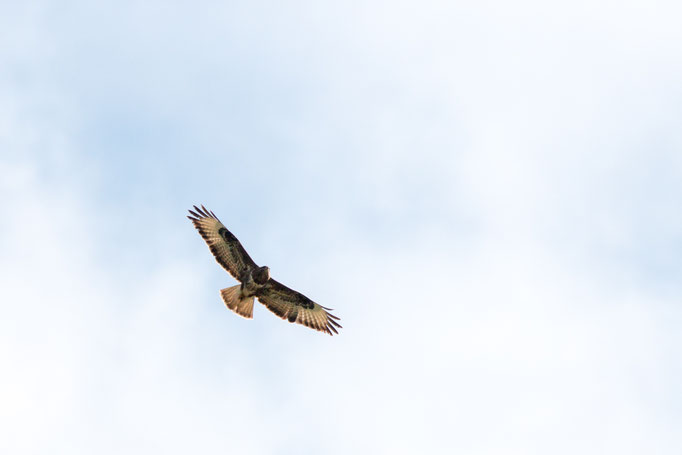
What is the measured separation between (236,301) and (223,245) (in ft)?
5.08

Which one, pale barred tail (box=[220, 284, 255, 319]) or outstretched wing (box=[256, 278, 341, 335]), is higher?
outstretched wing (box=[256, 278, 341, 335])

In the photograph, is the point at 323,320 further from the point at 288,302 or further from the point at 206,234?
the point at 206,234

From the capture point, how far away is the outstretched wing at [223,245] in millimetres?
19406

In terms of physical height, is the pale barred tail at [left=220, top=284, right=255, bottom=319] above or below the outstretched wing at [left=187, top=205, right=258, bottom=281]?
below

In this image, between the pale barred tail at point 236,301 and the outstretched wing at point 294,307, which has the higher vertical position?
the outstretched wing at point 294,307

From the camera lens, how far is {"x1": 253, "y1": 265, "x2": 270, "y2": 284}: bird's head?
18922 mm

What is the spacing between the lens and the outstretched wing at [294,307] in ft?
64.4

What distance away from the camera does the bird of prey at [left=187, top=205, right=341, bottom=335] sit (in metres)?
19.2

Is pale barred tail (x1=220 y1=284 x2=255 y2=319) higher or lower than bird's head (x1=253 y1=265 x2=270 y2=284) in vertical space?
lower

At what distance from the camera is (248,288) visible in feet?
63.1

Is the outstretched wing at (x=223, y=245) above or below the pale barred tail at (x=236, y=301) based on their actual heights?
above

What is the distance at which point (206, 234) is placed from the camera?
1969cm

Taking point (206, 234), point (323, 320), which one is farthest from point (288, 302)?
point (206, 234)

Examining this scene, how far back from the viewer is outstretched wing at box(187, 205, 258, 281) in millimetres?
19406
